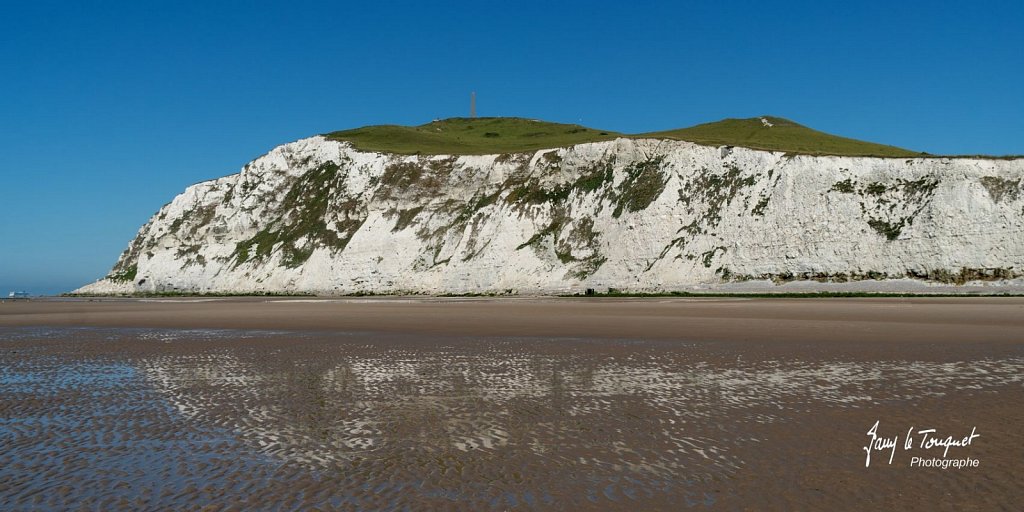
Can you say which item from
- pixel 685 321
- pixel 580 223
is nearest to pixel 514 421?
pixel 685 321

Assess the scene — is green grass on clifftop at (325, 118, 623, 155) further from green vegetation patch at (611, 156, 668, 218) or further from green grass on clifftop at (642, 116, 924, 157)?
green grass on clifftop at (642, 116, 924, 157)

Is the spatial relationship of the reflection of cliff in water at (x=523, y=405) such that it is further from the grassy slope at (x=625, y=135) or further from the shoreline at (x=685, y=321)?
the grassy slope at (x=625, y=135)

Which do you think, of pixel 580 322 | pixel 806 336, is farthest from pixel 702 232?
pixel 806 336

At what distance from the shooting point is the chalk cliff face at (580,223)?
51219mm

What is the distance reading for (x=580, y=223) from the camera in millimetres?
66000

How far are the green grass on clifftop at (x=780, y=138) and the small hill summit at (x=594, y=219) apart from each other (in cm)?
52

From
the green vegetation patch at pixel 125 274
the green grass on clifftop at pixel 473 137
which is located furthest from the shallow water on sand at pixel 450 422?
the green vegetation patch at pixel 125 274

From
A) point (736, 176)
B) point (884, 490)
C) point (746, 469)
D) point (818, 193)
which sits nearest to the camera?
point (884, 490)

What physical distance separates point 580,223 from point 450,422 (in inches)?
2211

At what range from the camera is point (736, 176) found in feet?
201

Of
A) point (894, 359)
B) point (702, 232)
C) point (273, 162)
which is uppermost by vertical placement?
point (273, 162)

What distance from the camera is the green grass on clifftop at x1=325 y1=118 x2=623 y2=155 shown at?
84.0 m

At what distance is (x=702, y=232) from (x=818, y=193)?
31.3 ft

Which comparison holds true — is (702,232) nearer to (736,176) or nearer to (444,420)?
(736,176)
